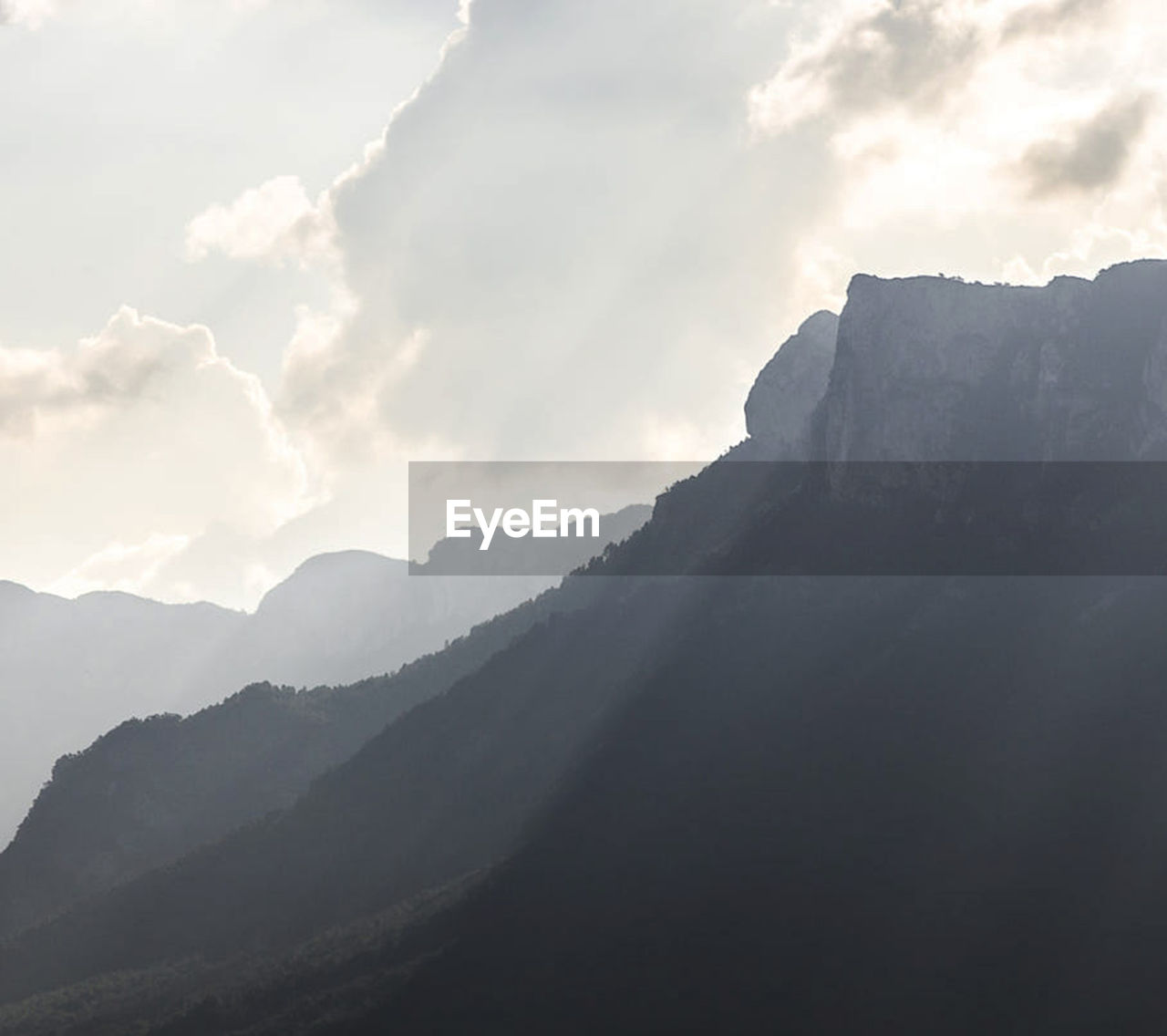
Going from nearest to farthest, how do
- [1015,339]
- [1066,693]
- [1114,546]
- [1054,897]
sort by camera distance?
[1054,897] → [1066,693] → [1114,546] → [1015,339]

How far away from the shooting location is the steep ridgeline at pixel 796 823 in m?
112

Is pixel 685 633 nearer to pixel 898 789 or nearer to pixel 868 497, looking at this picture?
pixel 868 497

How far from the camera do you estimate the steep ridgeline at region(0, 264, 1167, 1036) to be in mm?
112250

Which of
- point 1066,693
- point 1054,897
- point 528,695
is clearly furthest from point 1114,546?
point 528,695

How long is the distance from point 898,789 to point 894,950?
1972 centimetres

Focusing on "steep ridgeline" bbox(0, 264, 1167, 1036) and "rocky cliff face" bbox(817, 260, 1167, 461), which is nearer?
"steep ridgeline" bbox(0, 264, 1167, 1036)

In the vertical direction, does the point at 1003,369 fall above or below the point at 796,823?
above

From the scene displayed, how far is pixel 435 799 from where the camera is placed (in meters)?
185

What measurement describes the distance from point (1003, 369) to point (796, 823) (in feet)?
197

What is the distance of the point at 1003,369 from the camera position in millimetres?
166375

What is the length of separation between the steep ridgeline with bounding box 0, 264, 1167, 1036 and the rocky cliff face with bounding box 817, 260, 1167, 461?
389mm

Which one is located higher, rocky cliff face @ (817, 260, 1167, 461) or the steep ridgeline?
rocky cliff face @ (817, 260, 1167, 461)

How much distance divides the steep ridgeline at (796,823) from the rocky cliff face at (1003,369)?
389 millimetres

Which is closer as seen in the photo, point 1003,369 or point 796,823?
point 796,823
